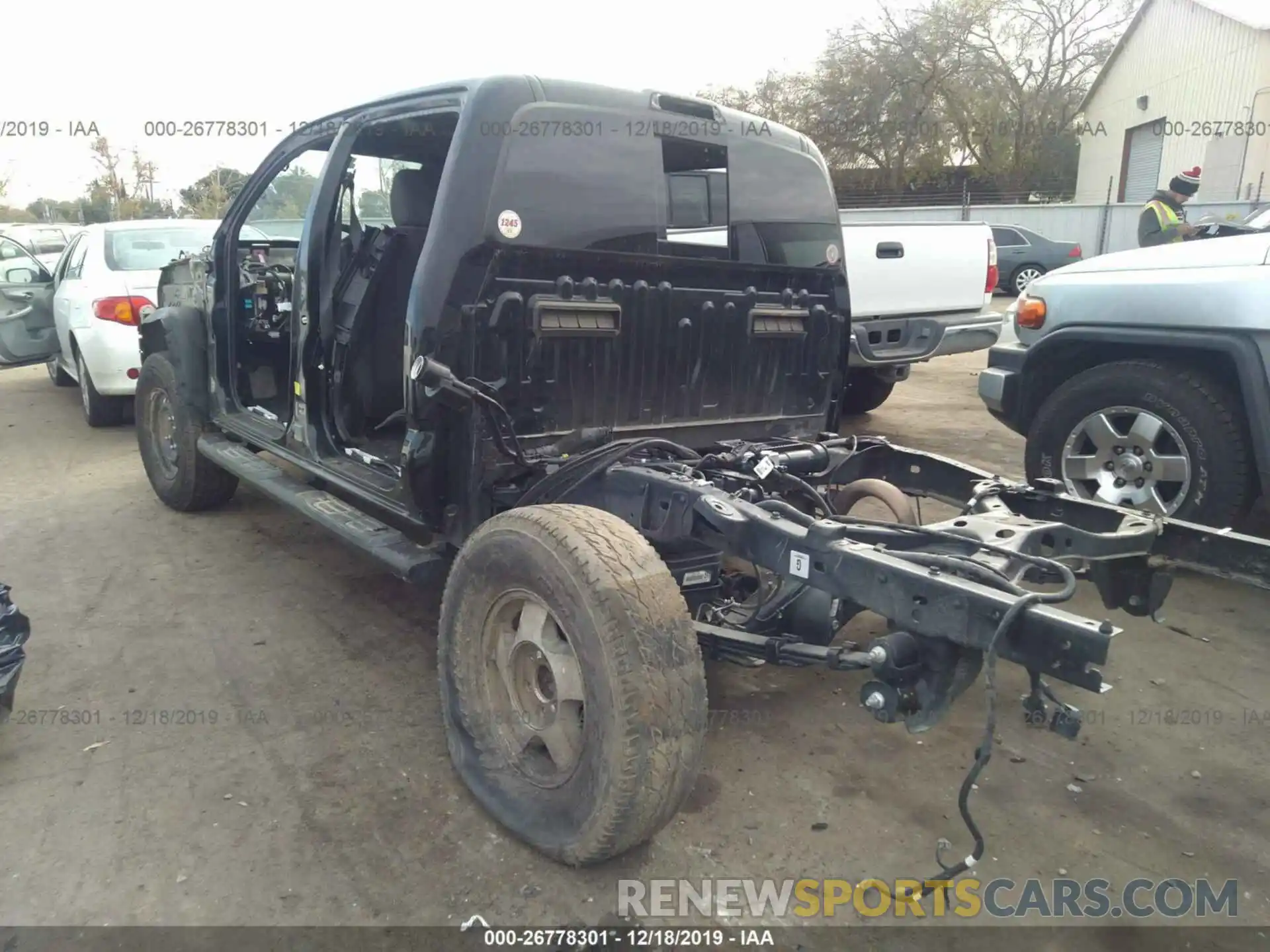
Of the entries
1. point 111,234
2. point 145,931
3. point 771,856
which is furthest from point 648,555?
point 111,234

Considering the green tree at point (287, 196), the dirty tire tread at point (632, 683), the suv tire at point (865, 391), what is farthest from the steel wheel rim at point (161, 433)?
the suv tire at point (865, 391)

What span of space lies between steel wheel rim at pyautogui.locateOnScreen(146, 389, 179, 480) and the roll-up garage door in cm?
2818

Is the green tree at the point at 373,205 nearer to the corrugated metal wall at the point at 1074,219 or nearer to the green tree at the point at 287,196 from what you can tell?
the green tree at the point at 287,196

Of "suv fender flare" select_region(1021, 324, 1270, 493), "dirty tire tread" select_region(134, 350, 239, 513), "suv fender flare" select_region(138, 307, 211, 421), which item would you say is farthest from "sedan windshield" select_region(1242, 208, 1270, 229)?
"dirty tire tread" select_region(134, 350, 239, 513)

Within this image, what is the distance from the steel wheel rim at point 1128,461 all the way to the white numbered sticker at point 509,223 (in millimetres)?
2898

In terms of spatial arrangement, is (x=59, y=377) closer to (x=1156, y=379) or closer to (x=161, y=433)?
(x=161, y=433)

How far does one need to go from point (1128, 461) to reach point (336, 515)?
369cm

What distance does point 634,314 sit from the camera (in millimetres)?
3344

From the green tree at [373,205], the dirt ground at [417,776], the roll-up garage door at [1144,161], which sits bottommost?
the dirt ground at [417,776]

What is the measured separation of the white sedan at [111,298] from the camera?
7438mm

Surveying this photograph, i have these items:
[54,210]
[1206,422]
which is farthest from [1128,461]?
[54,210]

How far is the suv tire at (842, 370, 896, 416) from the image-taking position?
24.7 ft

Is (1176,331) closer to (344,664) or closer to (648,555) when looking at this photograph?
(648,555)

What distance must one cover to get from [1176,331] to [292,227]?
15.0 feet
